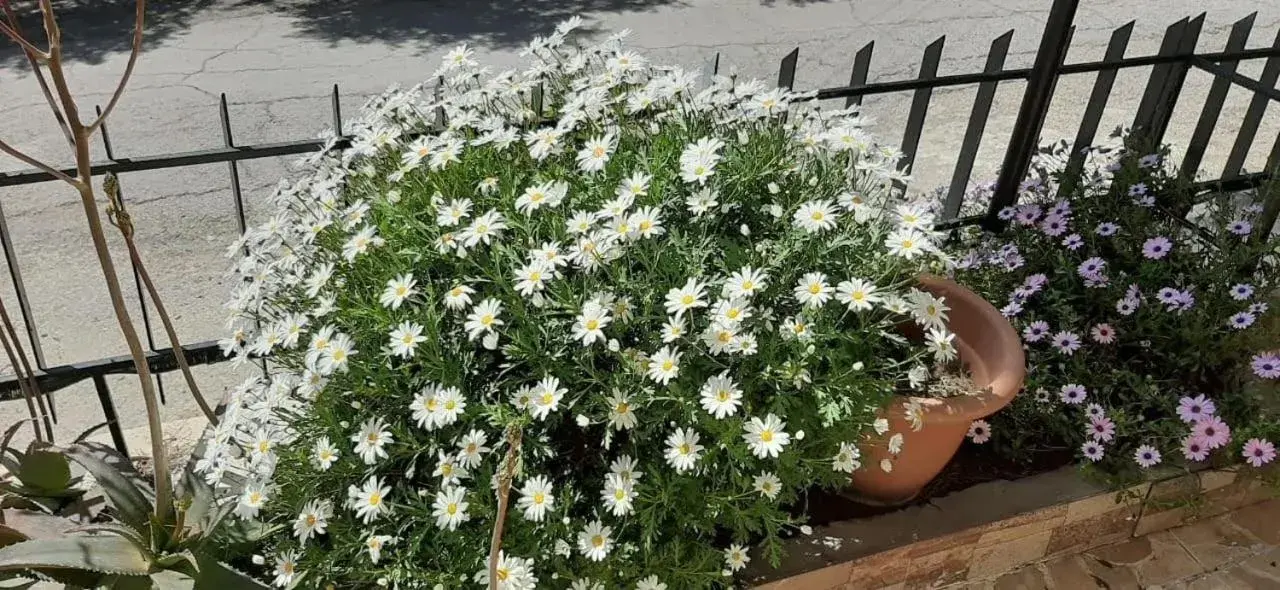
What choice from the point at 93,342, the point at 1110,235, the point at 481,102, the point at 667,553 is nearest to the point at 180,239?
the point at 93,342

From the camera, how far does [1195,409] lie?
104 inches

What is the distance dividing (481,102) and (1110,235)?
6.57ft

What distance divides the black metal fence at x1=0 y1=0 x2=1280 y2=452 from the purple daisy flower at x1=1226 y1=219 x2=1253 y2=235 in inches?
7.0

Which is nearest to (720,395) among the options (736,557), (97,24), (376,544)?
(736,557)

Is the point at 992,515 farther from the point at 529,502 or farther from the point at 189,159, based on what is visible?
the point at 189,159

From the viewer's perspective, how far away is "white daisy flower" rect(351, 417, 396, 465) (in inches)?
69.6

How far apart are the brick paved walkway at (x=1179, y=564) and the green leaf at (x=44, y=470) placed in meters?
2.20

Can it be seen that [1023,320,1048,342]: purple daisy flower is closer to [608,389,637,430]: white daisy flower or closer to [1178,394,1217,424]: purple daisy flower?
[1178,394,1217,424]: purple daisy flower

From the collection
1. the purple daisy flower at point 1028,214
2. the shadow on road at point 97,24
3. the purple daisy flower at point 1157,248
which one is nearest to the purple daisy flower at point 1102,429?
the purple daisy flower at point 1157,248

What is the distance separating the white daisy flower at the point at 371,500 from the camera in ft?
5.82

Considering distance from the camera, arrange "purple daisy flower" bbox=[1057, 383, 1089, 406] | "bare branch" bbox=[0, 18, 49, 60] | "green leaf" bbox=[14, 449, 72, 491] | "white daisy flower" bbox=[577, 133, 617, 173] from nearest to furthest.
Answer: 1. "bare branch" bbox=[0, 18, 49, 60]
2. "white daisy flower" bbox=[577, 133, 617, 173]
3. "green leaf" bbox=[14, 449, 72, 491]
4. "purple daisy flower" bbox=[1057, 383, 1089, 406]

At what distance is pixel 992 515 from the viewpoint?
2.47 meters

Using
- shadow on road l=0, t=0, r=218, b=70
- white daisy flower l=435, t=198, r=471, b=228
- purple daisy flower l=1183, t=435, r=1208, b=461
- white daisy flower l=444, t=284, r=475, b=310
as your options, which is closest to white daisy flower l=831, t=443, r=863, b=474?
white daisy flower l=444, t=284, r=475, b=310

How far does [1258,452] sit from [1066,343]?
56 centimetres
